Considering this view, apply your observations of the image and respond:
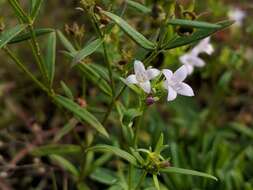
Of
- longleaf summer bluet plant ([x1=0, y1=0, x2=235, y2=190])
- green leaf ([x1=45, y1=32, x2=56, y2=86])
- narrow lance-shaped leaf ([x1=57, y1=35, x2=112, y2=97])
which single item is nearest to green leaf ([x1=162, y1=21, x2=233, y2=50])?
longleaf summer bluet plant ([x1=0, y1=0, x2=235, y2=190])

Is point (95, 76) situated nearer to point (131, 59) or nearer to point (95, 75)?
point (95, 75)

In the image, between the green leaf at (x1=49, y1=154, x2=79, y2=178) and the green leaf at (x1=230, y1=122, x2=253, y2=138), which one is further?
the green leaf at (x1=230, y1=122, x2=253, y2=138)

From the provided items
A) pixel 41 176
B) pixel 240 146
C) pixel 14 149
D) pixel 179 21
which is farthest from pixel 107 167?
pixel 179 21

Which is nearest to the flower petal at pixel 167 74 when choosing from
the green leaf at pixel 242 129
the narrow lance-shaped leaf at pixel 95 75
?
the narrow lance-shaped leaf at pixel 95 75

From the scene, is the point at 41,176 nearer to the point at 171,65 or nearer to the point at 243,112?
the point at 171,65

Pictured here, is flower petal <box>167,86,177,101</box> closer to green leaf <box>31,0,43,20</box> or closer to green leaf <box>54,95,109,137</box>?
green leaf <box>54,95,109,137</box>
